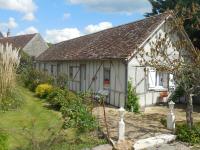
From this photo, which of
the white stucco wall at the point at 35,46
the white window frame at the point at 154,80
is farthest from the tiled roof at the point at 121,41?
the white stucco wall at the point at 35,46

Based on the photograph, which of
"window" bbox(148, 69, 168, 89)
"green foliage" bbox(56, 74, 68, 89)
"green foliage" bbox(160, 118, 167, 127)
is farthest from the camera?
"green foliage" bbox(56, 74, 68, 89)

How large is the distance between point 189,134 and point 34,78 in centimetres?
1820

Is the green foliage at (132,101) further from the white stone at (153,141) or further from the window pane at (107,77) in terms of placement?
the white stone at (153,141)

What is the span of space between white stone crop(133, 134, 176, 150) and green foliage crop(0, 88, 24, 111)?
8.33m

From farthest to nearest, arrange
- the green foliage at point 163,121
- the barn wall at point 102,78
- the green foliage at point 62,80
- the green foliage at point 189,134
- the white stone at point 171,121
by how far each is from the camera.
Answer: the green foliage at point 62,80
the barn wall at point 102,78
the green foliage at point 163,121
the white stone at point 171,121
the green foliage at point 189,134

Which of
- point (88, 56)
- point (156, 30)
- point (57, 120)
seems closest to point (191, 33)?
point (156, 30)

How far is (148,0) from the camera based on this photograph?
31562mm

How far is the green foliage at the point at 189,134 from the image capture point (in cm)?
1188

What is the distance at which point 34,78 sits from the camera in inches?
1110

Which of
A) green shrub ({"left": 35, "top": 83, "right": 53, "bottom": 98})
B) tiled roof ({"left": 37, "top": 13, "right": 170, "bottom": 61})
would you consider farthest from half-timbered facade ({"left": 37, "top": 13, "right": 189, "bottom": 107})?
green shrub ({"left": 35, "top": 83, "right": 53, "bottom": 98})

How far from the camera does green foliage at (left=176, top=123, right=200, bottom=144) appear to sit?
11882mm

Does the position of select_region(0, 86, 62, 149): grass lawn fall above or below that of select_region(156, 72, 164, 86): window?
below

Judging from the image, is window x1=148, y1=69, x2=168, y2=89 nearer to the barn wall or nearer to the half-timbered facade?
the half-timbered facade

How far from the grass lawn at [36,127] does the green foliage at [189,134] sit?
2.80 m
